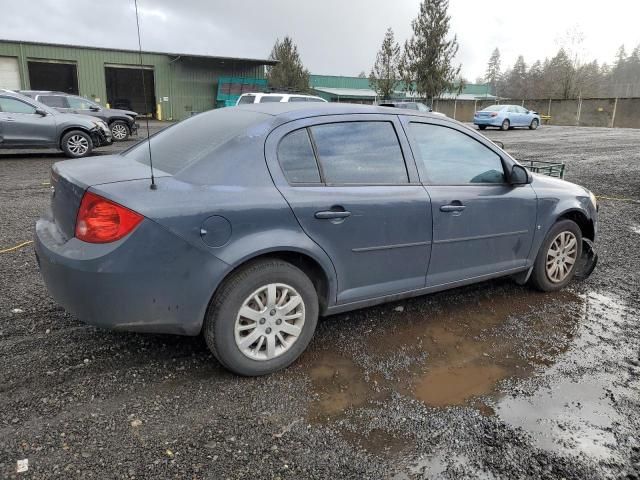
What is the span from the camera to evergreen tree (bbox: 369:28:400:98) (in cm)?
3422

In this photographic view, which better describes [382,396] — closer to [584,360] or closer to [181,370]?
[181,370]

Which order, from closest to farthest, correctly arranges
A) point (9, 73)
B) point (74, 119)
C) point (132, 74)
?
point (74, 119), point (9, 73), point (132, 74)

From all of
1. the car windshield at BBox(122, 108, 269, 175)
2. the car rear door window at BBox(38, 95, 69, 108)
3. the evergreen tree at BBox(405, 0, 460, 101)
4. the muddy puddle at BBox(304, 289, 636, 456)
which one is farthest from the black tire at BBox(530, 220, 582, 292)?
the evergreen tree at BBox(405, 0, 460, 101)

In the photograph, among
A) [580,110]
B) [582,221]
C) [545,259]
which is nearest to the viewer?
[545,259]

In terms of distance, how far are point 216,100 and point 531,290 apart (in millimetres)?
37178

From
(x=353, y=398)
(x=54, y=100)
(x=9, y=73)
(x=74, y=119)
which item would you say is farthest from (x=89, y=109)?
(x=9, y=73)

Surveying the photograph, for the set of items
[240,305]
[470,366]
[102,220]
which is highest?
[102,220]

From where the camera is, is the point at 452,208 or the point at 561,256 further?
the point at 561,256

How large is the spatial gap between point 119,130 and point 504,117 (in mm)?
20269

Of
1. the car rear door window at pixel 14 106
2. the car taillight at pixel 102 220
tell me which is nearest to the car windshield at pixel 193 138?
the car taillight at pixel 102 220

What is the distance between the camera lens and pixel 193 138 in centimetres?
327

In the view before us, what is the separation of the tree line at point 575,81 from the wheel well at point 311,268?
48.4 m

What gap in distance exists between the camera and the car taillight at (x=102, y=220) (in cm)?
258

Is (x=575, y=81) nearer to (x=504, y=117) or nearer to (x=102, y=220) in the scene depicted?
(x=504, y=117)
